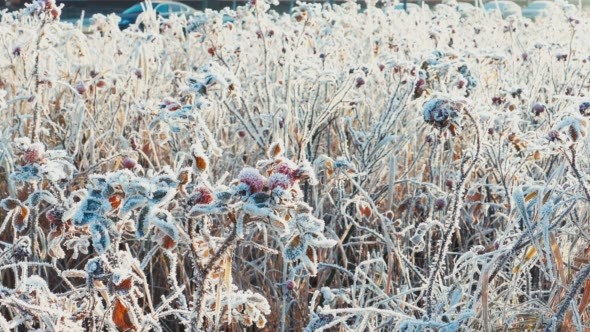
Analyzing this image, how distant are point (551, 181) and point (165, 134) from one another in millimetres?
877

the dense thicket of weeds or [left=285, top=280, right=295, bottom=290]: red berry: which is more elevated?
the dense thicket of weeds

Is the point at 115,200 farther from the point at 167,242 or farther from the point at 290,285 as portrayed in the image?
the point at 290,285

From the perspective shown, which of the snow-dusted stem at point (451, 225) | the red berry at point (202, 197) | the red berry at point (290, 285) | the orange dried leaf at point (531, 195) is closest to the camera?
the red berry at point (202, 197)

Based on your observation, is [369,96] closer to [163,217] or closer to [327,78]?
[327,78]

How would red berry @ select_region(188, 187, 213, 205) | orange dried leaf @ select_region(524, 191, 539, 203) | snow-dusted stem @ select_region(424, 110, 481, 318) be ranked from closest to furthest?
1. red berry @ select_region(188, 187, 213, 205)
2. snow-dusted stem @ select_region(424, 110, 481, 318)
3. orange dried leaf @ select_region(524, 191, 539, 203)

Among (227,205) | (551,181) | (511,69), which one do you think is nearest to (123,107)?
(511,69)

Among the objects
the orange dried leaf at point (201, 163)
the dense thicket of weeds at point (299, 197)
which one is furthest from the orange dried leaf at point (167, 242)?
the orange dried leaf at point (201, 163)

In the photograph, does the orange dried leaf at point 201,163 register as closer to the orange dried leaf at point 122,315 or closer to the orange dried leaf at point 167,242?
the orange dried leaf at point 167,242

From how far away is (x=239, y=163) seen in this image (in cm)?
265

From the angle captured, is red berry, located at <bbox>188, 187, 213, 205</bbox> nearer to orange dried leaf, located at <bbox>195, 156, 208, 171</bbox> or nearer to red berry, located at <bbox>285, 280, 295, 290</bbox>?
orange dried leaf, located at <bbox>195, 156, 208, 171</bbox>

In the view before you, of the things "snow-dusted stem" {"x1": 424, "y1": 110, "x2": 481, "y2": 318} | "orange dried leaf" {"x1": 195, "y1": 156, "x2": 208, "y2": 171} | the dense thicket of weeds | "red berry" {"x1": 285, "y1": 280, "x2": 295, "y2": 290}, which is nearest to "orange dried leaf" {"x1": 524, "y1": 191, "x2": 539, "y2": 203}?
Answer: the dense thicket of weeds

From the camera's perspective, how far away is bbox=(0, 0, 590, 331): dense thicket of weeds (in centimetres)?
121

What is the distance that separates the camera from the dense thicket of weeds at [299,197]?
3.97ft

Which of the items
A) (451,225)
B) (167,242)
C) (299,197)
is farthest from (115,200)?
(451,225)
